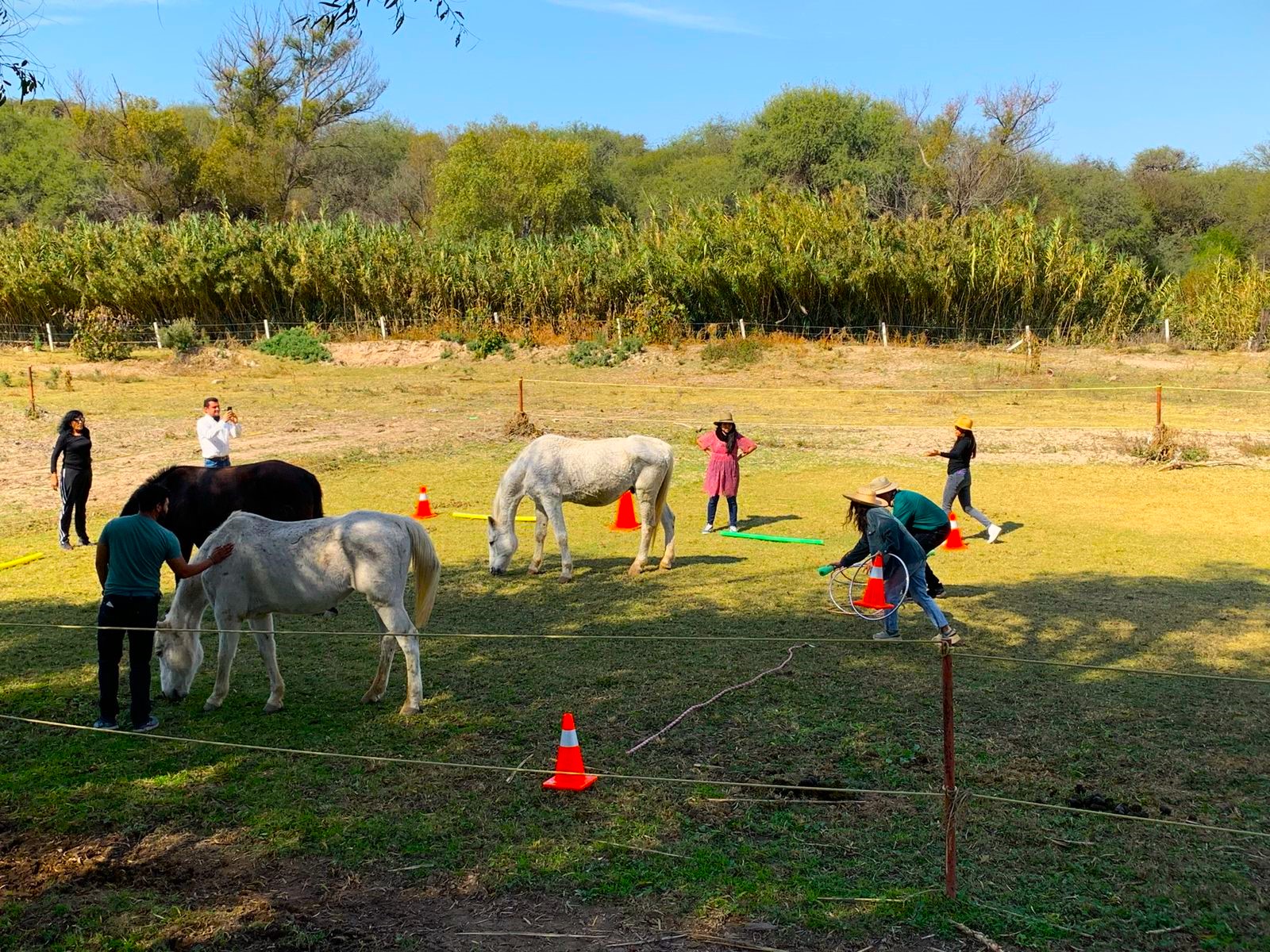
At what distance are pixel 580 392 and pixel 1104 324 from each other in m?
18.8

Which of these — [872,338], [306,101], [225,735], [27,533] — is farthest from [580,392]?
[306,101]

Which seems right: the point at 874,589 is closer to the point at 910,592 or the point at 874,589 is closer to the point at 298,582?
the point at 910,592

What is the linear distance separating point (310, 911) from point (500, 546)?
7.29 meters

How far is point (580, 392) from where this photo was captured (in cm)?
2970

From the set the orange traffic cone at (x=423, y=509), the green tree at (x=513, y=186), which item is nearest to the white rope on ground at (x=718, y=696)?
the orange traffic cone at (x=423, y=509)

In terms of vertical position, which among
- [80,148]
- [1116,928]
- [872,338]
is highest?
[80,148]

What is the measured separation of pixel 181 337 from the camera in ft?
118

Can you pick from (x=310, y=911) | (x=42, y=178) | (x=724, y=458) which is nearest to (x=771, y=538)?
(x=724, y=458)

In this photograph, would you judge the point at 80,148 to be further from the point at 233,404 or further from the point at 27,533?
the point at 27,533

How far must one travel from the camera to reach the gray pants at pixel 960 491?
14.4 m

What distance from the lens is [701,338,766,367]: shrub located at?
3400cm

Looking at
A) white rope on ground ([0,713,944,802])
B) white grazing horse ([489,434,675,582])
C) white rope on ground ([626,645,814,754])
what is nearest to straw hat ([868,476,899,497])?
white rope on ground ([626,645,814,754])

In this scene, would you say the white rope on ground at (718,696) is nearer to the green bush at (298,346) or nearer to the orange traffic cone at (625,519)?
the orange traffic cone at (625,519)

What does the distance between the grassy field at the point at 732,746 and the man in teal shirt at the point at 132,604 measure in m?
0.30
